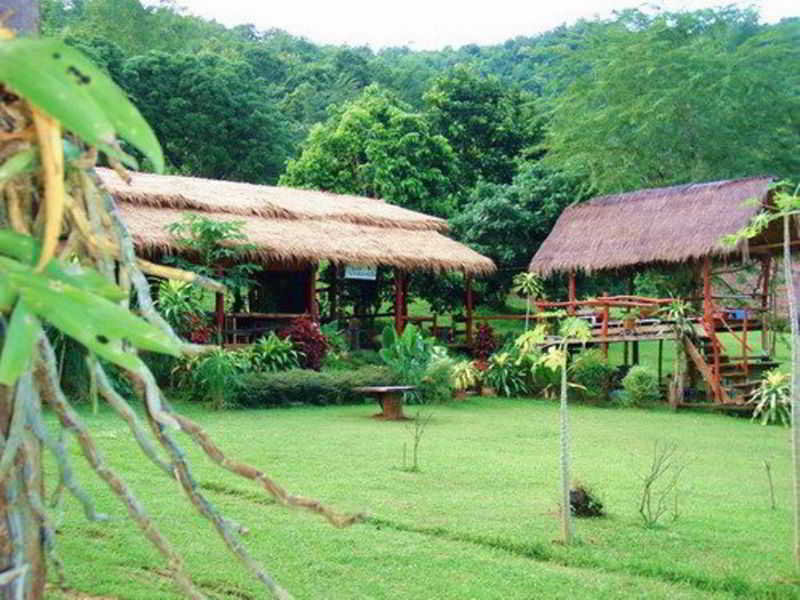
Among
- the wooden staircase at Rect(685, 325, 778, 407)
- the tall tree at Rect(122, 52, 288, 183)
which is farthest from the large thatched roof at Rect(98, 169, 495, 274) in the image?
the tall tree at Rect(122, 52, 288, 183)

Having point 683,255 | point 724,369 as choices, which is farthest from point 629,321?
point 724,369

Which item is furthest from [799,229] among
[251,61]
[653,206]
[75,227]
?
[251,61]

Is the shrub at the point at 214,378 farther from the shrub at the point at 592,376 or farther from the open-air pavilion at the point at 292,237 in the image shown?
the shrub at the point at 592,376

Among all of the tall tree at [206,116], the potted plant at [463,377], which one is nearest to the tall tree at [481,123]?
the tall tree at [206,116]

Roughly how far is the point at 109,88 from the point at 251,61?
1300 inches

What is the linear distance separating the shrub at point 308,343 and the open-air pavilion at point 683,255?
3137 millimetres

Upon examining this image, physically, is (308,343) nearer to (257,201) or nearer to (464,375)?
(464,375)

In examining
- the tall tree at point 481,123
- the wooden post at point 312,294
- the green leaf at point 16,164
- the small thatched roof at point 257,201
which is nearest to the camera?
the green leaf at point 16,164

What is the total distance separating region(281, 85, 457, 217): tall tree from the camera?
21156mm

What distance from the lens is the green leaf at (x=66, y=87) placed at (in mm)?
919

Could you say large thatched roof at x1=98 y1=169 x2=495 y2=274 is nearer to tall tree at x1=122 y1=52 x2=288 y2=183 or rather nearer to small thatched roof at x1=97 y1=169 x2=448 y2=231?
small thatched roof at x1=97 y1=169 x2=448 y2=231

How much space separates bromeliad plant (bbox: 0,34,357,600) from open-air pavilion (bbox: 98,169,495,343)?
37.3ft

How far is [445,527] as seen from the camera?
17.4 ft

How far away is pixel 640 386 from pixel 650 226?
2.84 m
